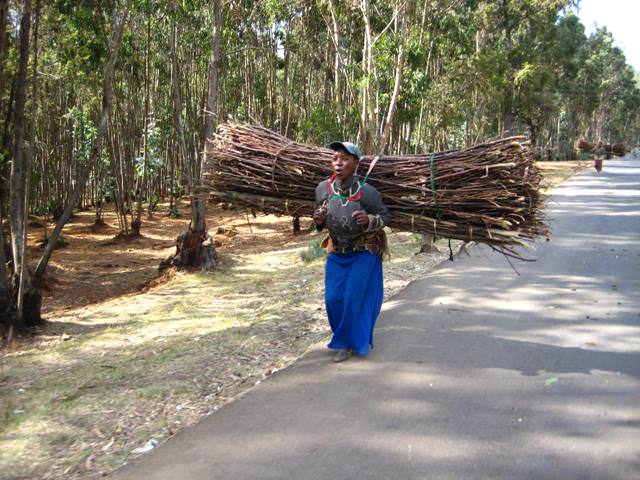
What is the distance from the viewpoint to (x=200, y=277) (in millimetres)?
8859

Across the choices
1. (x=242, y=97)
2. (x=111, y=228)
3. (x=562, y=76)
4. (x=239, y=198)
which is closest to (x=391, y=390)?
(x=239, y=198)

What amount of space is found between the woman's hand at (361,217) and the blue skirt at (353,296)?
30 centimetres

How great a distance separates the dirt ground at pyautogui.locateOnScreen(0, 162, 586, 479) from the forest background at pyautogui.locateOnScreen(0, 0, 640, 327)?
110 centimetres

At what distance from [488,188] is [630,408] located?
1628mm

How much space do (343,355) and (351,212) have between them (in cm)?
99

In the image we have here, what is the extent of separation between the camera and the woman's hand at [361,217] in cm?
438

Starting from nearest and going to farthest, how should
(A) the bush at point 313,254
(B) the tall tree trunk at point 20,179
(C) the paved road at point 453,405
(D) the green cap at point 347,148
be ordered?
(C) the paved road at point 453,405
(D) the green cap at point 347,148
(B) the tall tree trunk at point 20,179
(A) the bush at point 313,254

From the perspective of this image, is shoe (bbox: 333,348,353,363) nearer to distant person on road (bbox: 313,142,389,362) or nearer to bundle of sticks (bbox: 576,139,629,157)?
distant person on road (bbox: 313,142,389,362)

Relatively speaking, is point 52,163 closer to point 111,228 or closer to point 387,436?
point 111,228

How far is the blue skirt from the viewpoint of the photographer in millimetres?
4520

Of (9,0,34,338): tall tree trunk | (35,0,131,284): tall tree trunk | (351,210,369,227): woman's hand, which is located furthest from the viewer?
(35,0,131,284): tall tree trunk

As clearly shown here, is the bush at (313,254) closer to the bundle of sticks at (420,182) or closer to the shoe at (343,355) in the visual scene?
the bundle of sticks at (420,182)

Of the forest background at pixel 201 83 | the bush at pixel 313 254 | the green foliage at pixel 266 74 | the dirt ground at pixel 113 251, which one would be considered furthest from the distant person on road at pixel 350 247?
the bush at pixel 313 254

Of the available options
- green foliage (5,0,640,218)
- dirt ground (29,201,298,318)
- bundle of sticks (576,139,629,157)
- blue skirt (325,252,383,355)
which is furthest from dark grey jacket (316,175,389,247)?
bundle of sticks (576,139,629,157)
